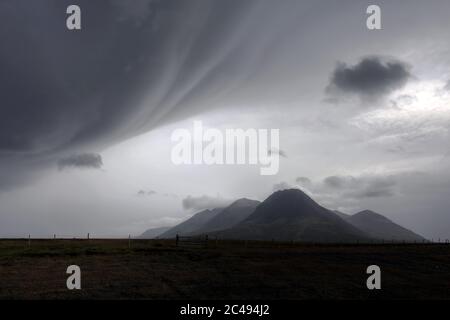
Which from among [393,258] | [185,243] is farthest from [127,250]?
[393,258]

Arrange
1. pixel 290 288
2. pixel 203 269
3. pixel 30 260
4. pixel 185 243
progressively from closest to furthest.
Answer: pixel 290 288, pixel 203 269, pixel 30 260, pixel 185 243

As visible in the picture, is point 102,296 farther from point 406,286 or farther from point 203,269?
point 406,286

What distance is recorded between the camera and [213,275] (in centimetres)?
3844

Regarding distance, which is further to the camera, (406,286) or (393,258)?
(393,258)

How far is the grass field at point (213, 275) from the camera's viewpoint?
31.0 metres

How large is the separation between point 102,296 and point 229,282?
10274 mm

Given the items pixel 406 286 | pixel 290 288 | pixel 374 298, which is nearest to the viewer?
pixel 374 298

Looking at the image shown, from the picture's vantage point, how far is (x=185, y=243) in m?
66.5

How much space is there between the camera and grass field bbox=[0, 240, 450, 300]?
31.0 m
